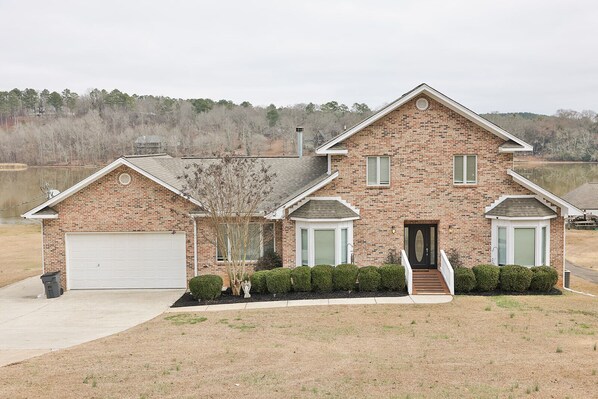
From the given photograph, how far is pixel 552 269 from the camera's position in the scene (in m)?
20.8

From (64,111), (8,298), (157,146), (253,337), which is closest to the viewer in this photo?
(253,337)

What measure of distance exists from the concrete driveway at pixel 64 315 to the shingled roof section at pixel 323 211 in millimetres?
5553

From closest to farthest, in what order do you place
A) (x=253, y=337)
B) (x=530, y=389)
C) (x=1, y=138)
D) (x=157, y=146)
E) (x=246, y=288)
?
1. (x=530, y=389)
2. (x=253, y=337)
3. (x=246, y=288)
4. (x=157, y=146)
5. (x=1, y=138)

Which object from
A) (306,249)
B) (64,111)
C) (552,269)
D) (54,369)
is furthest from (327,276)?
(64,111)

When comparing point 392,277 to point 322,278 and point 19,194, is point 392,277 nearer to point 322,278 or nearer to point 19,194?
point 322,278

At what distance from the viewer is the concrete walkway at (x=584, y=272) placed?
26.5 meters

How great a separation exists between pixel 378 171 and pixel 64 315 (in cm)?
1229

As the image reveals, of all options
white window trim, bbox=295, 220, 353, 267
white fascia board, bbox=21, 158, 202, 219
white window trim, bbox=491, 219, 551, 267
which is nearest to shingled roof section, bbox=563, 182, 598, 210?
white window trim, bbox=491, 219, 551, 267

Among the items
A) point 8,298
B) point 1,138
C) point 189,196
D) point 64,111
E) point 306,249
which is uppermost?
point 64,111

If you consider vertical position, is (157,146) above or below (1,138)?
below

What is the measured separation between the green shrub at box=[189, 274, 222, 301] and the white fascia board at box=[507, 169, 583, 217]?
11.8 m

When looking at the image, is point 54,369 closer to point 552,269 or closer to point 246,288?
point 246,288

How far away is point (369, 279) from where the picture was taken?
20.7 m

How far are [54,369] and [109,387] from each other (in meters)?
2.15
